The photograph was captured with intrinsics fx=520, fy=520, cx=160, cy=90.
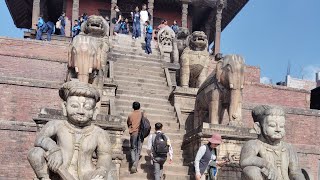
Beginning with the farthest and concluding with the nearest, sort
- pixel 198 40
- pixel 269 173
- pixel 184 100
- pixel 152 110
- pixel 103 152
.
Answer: pixel 198 40
pixel 184 100
pixel 152 110
pixel 269 173
pixel 103 152

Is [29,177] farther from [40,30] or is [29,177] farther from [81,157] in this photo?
[40,30]

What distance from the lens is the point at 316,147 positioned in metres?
17.0

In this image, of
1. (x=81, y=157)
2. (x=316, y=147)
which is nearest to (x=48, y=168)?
(x=81, y=157)

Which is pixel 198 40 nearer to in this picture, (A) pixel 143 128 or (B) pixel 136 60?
(B) pixel 136 60

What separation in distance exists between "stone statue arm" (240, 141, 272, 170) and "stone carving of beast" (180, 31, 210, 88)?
746 cm

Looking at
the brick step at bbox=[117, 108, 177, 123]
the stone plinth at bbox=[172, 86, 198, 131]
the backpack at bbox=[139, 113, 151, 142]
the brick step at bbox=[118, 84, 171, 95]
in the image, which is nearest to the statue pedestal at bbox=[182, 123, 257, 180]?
the backpack at bbox=[139, 113, 151, 142]

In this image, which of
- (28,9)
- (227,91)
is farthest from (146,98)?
(28,9)

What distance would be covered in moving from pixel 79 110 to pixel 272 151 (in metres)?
2.75

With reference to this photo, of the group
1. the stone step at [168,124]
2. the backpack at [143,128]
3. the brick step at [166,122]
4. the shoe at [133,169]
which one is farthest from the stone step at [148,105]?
the shoe at [133,169]

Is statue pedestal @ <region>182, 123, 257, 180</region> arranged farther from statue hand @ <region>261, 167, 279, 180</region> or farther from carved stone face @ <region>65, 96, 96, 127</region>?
carved stone face @ <region>65, 96, 96, 127</region>

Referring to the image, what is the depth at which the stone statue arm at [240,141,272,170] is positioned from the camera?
704 centimetres

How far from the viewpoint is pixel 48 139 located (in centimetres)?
668

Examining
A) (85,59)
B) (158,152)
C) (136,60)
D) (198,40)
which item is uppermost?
(198,40)

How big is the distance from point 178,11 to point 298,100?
48.9 ft
